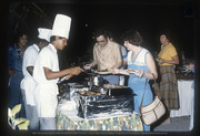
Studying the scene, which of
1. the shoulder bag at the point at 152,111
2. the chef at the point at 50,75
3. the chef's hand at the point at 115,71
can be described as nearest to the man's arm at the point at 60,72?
the chef at the point at 50,75

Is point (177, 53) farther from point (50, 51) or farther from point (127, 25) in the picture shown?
point (50, 51)

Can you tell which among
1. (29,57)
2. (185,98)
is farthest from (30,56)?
(185,98)

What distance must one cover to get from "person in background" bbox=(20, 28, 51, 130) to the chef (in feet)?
0.22

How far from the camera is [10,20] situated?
87.1 inches

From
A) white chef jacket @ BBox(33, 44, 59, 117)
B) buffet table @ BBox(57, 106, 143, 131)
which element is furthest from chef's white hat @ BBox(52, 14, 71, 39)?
buffet table @ BBox(57, 106, 143, 131)

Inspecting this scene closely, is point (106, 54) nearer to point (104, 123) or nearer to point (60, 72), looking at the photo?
point (60, 72)

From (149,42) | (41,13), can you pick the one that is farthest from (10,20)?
(149,42)

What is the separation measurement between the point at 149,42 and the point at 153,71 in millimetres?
343

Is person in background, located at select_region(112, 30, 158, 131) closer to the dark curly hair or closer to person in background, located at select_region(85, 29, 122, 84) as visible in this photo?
the dark curly hair

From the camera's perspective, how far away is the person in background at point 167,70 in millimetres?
2277

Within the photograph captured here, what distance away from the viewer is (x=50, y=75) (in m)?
2.06

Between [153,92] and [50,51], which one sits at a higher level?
[50,51]

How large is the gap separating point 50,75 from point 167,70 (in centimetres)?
136

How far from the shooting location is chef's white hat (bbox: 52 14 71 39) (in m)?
2.17
